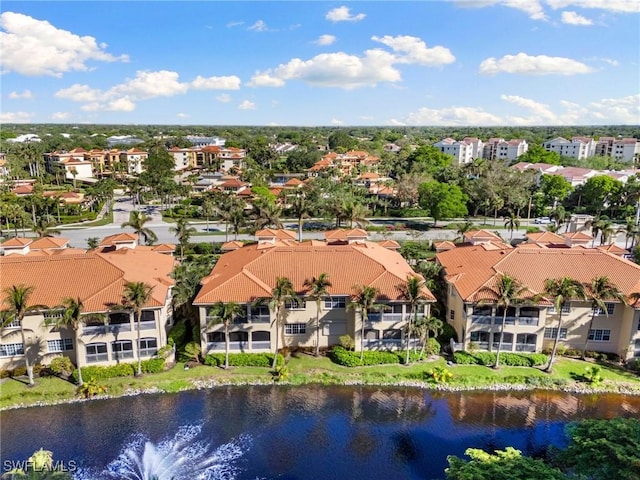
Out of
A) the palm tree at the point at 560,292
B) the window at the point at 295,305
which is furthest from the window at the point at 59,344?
the palm tree at the point at 560,292

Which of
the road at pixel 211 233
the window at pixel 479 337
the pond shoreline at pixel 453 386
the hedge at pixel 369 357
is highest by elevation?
the road at pixel 211 233

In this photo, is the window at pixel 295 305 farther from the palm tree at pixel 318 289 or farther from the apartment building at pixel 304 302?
the palm tree at pixel 318 289

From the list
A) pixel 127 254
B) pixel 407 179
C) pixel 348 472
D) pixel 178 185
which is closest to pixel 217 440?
pixel 348 472

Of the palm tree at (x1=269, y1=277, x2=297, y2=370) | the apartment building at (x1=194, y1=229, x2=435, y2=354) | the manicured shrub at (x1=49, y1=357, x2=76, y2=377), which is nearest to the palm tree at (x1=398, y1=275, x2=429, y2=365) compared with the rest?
the apartment building at (x1=194, y1=229, x2=435, y2=354)

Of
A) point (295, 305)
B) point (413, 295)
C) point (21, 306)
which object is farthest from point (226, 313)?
point (413, 295)

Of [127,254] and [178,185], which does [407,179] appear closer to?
[178,185]

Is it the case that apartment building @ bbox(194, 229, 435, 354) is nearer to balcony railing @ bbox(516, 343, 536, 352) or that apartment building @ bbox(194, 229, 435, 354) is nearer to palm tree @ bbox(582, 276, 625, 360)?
balcony railing @ bbox(516, 343, 536, 352)

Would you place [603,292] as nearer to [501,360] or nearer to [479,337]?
[501,360]
